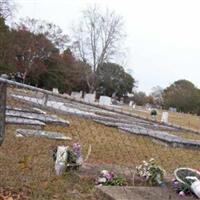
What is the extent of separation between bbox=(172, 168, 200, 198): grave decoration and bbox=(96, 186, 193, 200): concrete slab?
11cm

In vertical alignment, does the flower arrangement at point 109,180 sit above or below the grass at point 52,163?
above

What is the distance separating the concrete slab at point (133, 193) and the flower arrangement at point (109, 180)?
24 cm

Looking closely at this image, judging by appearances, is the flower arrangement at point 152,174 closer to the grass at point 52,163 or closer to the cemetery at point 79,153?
the cemetery at point 79,153

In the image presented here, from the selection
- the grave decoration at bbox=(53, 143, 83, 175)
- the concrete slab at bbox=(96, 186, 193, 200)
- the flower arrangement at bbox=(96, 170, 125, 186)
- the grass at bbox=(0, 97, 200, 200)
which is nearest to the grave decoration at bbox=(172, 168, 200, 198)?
the concrete slab at bbox=(96, 186, 193, 200)

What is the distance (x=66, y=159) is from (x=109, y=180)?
2.12 ft

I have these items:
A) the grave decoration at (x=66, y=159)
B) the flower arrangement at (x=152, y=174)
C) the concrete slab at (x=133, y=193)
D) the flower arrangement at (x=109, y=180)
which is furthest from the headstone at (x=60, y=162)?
the flower arrangement at (x=152, y=174)

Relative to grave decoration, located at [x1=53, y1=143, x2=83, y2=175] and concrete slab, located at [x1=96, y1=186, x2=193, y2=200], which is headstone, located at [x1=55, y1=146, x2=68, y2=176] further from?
concrete slab, located at [x1=96, y1=186, x2=193, y2=200]

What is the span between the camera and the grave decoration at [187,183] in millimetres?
5145

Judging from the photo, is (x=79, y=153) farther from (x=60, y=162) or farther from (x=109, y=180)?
(x=109, y=180)

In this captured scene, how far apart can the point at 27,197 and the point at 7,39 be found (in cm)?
4308

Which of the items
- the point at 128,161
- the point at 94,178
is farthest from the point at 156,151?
the point at 94,178

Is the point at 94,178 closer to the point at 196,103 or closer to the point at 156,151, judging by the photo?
the point at 156,151

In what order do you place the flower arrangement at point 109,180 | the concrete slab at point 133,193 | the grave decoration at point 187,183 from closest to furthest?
1. the concrete slab at point 133,193
2. the grave decoration at point 187,183
3. the flower arrangement at point 109,180

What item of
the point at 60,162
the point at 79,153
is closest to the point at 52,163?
the point at 79,153
